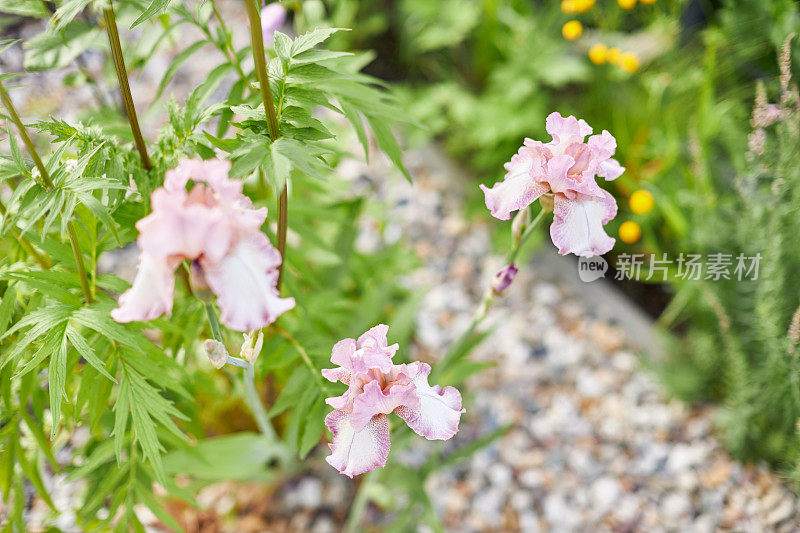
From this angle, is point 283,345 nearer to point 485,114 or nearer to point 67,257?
point 67,257

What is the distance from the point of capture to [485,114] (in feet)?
6.40

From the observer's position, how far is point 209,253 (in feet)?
1.74

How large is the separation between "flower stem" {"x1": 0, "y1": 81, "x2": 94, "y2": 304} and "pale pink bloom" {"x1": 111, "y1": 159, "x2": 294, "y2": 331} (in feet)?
0.81

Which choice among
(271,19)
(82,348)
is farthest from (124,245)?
(271,19)

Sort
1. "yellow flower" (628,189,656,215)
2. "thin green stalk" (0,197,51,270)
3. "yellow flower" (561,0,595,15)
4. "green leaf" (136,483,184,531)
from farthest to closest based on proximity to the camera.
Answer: "yellow flower" (561,0,595,15) → "yellow flower" (628,189,656,215) → "green leaf" (136,483,184,531) → "thin green stalk" (0,197,51,270)

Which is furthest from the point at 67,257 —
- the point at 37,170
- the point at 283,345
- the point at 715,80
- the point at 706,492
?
the point at 715,80

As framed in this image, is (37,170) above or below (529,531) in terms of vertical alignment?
above

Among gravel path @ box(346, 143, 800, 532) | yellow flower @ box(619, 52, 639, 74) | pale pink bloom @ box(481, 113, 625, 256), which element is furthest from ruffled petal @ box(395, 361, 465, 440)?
yellow flower @ box(619, 52, 639, 74)

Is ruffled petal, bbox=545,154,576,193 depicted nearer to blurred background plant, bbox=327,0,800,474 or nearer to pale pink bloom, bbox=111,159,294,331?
pale pink bloom, bbox=111,159,294,331

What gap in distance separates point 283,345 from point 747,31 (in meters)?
1.36

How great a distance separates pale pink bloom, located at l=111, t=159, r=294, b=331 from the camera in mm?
519

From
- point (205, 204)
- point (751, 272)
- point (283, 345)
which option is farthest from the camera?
point (751, 272)

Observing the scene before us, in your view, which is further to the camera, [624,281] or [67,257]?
[624,281]

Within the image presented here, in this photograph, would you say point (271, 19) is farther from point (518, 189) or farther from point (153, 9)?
point (518, 189)
